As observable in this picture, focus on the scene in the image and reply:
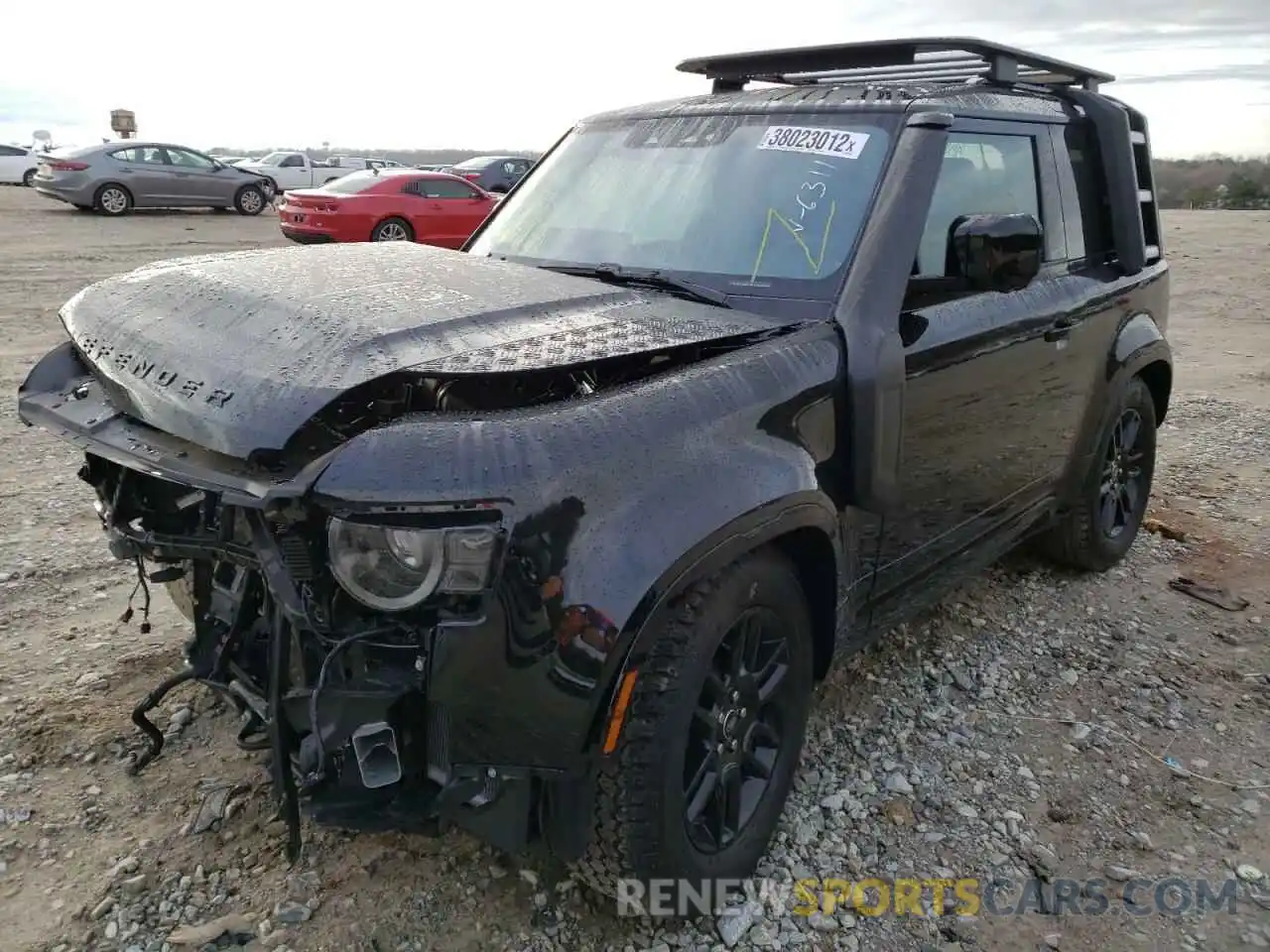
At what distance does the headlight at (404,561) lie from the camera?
6.26ft

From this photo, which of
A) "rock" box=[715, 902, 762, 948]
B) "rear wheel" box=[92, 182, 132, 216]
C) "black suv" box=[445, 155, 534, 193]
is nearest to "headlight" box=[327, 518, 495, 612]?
"rock" box=[715, 902, 762, 948]

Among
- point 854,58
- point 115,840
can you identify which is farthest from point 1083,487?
point 115,840

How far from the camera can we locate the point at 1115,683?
3.79m

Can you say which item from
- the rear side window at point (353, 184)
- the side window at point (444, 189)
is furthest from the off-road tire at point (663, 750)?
the side window at point (444, 189)

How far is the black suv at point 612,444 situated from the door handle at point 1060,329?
41mm

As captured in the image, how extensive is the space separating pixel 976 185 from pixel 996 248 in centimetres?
60

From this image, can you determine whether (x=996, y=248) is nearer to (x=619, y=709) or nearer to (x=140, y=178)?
(x=619, y=709)

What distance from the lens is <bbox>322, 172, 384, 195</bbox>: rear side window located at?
15.9 meters

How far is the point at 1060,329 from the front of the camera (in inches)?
147

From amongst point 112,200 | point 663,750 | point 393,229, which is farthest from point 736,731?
point 112,200

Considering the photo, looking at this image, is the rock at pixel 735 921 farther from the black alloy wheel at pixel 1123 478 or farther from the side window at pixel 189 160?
the side window at pixel 189 160

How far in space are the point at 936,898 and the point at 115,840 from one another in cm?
216

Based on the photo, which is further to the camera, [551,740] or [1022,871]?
[1022,871]

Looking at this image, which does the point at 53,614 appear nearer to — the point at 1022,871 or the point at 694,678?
the point at 694,678
